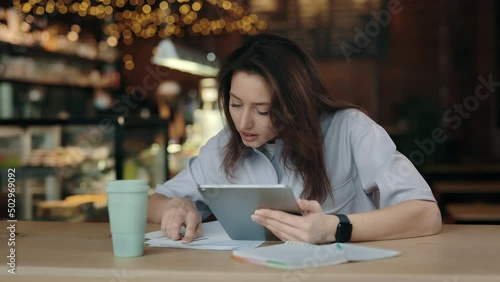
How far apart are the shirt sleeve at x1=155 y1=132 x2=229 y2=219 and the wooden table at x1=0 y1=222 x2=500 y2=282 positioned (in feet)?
1.62

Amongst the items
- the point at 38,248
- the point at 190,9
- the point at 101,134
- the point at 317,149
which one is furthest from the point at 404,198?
the point at 190,9

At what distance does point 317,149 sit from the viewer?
212 centimetres

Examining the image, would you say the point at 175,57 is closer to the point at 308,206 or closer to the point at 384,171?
the point at 384,171

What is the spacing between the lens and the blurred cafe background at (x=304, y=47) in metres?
6.95

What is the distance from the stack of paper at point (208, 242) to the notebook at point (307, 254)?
0.14 meters

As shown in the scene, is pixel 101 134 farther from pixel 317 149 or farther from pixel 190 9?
pixel 190 9

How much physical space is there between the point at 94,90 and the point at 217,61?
1.59 m

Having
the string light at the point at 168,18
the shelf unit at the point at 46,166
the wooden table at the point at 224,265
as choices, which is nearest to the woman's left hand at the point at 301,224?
the wooden table at the point at 224,265

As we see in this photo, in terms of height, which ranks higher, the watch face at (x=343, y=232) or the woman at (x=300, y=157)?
the woman at (x=300, y=157)

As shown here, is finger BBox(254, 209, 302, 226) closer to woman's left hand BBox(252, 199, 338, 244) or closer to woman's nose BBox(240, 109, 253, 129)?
woman's left hand BBox(252, 199, 338, 244)

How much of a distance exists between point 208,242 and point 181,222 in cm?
12

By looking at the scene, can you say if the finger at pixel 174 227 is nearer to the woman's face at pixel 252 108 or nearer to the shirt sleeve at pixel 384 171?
the woman's face at pixel 252 108

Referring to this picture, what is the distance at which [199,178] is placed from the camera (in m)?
2.37

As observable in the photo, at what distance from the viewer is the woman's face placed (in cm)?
205
